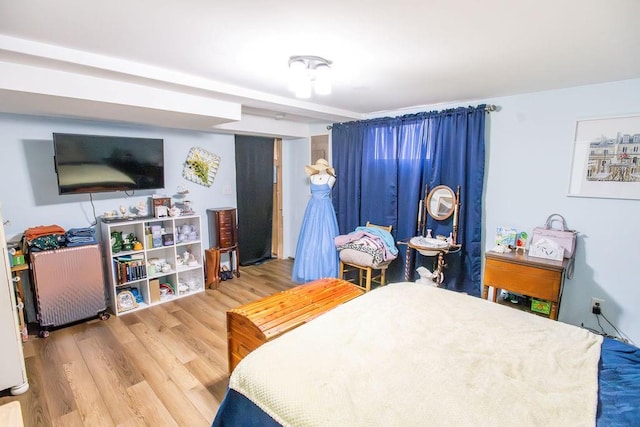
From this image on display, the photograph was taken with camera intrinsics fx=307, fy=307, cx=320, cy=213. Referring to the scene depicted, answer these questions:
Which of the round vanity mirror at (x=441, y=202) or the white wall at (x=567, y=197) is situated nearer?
the white wall at (x=567, y=197)

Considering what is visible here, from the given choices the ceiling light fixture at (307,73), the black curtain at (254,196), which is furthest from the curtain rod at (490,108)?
the black curtain at (254,196)

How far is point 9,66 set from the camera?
186 cm

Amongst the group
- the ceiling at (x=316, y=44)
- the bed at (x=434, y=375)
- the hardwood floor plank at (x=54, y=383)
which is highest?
the ceiling at (x=316, y=44)

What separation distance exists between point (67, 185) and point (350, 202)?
2993 mm

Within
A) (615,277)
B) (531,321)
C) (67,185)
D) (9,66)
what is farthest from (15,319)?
(615,277)

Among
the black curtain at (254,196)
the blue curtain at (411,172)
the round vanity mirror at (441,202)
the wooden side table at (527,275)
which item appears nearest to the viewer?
the wooden side table at (527,275)

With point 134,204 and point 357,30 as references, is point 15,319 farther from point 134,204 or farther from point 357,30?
point 357,30

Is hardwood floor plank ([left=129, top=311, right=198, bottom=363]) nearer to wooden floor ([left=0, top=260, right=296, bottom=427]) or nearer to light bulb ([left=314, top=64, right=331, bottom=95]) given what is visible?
wooden floor ([left=0, top=260, right=296, bottom=427])

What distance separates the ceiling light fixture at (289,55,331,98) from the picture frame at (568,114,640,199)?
7.16 feet

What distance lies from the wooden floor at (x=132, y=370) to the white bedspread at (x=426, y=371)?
3.20 feet

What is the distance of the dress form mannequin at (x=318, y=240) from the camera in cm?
372

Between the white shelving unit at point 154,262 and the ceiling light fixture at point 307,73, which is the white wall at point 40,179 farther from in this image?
the ceiling light fixture at point 307,73

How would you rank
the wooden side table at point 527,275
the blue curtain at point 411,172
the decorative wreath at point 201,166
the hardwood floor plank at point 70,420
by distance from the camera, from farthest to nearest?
the decorative wreath at point 201,166 < the blue curtain at point 411,172 < the wooden side table at point 527,275 < the hardwood floor plank at point 70,420

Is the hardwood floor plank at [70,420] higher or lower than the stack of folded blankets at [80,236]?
lower
